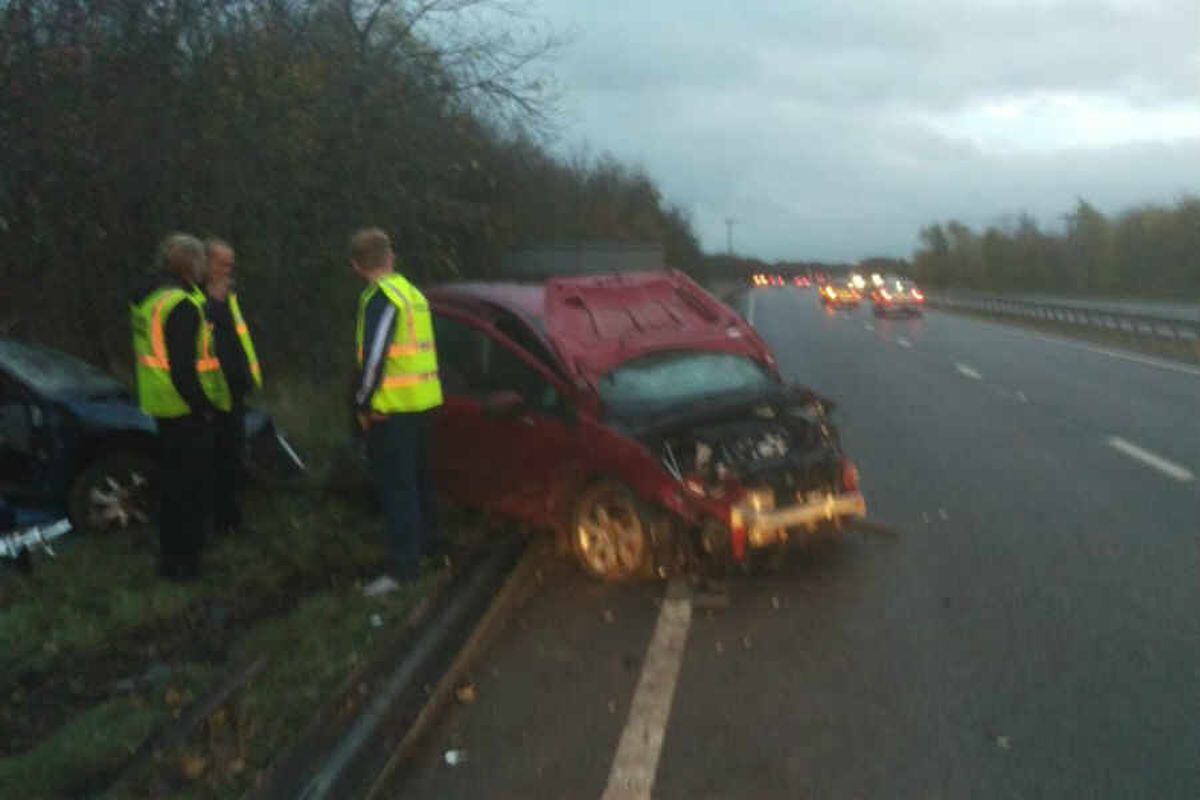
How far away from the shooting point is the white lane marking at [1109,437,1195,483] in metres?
12.0

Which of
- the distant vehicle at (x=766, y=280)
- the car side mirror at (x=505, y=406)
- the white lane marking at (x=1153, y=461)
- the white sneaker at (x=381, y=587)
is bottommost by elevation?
the distant vehicle at (x=766, y=280)

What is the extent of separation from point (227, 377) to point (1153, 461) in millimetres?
8187

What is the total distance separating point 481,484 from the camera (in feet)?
29.3

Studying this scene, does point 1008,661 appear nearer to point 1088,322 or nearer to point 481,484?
point 481,484

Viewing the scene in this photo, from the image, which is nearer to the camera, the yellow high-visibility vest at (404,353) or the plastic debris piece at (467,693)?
the plastic debris piece at (467,693)

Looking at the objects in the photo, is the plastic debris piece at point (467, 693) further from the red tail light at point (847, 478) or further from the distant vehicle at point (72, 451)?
the distant vehicle at point (72, 451)

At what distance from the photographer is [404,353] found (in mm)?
7621

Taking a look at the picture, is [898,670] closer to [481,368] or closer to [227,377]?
[481,368]

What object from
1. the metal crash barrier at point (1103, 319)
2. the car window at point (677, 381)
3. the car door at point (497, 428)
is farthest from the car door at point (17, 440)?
the metal crash barrier at point (1103, 319)

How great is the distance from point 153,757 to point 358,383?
10.0 feet

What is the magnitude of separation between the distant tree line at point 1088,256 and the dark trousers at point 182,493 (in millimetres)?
73368

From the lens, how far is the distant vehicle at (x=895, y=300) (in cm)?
5103

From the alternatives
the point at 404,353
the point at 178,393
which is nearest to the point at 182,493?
the point at 178,393

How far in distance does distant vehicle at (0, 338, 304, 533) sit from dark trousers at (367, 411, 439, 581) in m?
2.09
